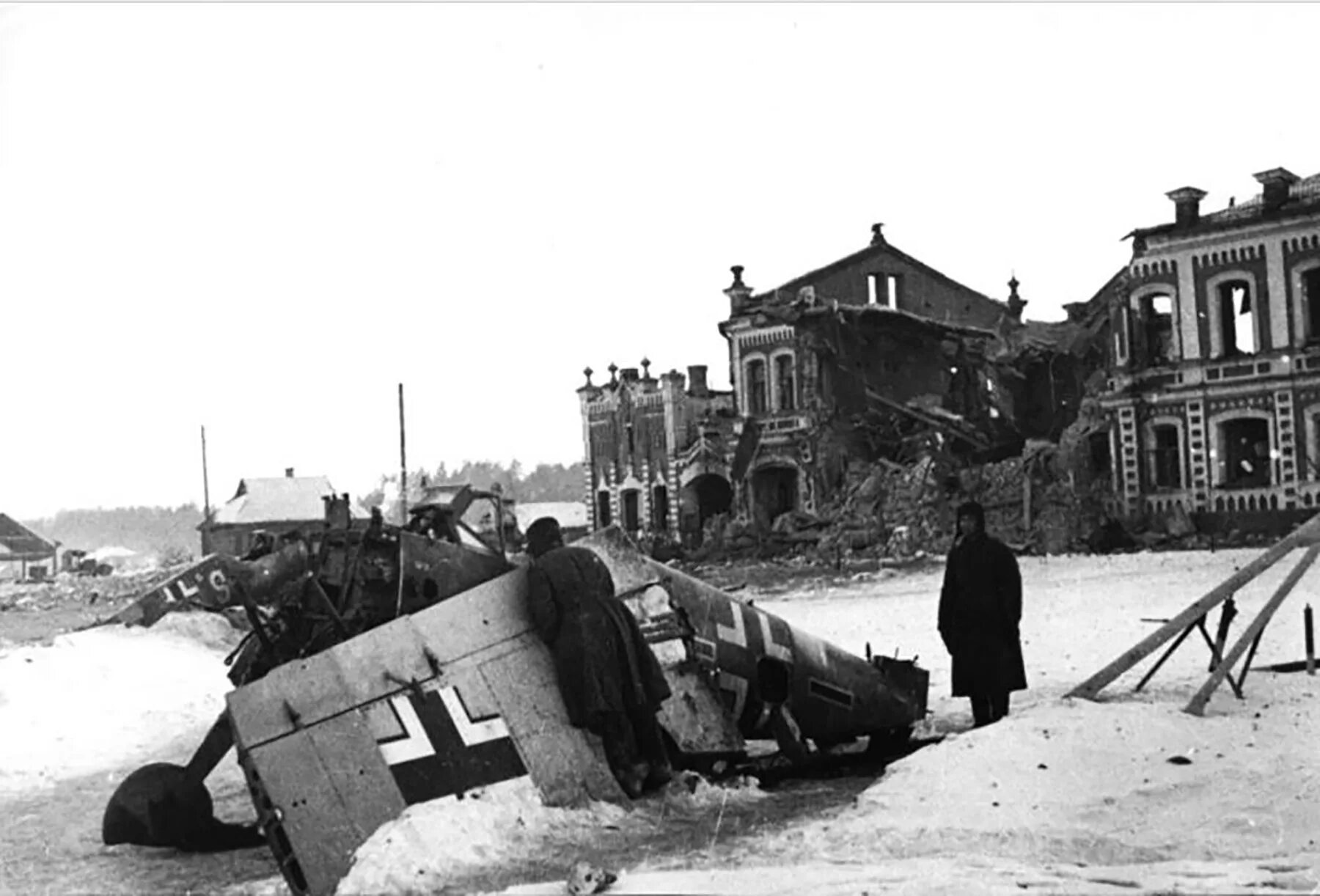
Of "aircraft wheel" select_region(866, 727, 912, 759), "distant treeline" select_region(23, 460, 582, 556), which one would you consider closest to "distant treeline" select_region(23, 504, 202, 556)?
"distant treeline" select_region(23, 460, 582, 556)

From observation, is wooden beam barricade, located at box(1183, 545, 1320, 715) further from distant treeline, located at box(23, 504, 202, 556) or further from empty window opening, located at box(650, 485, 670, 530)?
distant treeline, located at box(23, 504, 202, 556)

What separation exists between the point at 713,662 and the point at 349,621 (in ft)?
8.15

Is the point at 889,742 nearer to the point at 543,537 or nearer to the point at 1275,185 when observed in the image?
the point at 543,537

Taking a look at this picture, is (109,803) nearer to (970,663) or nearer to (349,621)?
(349,621)

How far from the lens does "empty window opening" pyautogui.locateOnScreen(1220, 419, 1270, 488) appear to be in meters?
30.7

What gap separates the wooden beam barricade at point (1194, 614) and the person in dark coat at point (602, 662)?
3351mm

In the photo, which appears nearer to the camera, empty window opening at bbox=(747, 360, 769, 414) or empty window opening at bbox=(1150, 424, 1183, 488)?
empty window opening at bbox=(1150, 424, 1183, 488)

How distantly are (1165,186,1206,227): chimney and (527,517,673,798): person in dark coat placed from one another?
26.2 m

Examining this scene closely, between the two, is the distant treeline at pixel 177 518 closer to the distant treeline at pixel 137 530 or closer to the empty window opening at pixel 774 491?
the distant treeline at pixel 137 530

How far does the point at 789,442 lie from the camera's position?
41.4m

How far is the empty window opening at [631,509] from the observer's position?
45844 millimetres

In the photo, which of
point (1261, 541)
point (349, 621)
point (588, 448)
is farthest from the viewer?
point (588, 448)

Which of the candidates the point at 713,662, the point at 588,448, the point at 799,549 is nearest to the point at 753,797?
the point at 713,662

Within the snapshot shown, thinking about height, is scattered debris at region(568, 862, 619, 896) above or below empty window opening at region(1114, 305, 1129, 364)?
below
